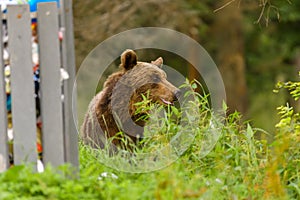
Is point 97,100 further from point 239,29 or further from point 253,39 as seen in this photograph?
point 253,39

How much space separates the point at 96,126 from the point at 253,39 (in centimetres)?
1972

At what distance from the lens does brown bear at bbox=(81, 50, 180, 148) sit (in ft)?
26.1

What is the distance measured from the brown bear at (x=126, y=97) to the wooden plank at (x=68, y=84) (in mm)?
1839

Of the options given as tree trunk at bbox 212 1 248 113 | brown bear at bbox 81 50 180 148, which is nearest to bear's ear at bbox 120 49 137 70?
brown bear at bbox 81 50 180 148

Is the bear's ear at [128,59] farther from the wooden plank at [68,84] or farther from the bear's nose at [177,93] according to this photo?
the wooden plank at [68,84]

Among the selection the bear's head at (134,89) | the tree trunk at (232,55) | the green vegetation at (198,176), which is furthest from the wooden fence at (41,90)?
the tree trunk at (232,55)

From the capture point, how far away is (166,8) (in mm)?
18859

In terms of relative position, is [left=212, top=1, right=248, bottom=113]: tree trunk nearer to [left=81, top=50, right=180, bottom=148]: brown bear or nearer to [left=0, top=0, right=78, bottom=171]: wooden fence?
[left=81, top=50, right=180, bottom=148]: brown bear

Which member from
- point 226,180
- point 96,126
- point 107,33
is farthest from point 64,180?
point 107,33

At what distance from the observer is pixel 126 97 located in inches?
324

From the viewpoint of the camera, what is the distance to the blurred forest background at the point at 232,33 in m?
18.0

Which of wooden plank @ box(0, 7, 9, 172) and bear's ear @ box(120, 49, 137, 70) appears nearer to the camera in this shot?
wooden plank @ box(0, 7, 9, 172)

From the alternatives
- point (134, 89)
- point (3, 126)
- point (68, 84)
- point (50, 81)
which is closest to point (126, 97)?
point (134, 89)

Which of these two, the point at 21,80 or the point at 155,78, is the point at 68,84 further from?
the point at 155,78
